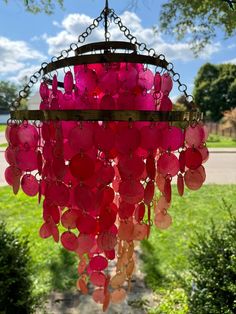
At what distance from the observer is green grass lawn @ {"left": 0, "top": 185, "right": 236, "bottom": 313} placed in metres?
4.09

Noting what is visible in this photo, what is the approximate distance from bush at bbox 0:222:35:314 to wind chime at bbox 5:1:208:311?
1.86 meters

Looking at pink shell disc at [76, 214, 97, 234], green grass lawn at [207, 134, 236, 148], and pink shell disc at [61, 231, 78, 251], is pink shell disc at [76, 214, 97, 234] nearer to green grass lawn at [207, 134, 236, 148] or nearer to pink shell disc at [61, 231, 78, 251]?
pink shell disc at [61, 231, 78, 251]

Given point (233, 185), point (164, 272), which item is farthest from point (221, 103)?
point (164, 272)

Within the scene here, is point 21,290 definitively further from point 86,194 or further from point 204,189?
point 204,189

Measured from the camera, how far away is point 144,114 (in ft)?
2.91

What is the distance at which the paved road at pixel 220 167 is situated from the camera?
9.17 m

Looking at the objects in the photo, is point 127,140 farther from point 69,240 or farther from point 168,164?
point 69,240

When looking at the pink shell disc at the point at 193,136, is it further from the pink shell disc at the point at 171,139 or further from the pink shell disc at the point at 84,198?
the pink shell disc at the point at 84,198

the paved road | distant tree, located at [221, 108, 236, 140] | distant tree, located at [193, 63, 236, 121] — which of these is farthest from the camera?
distant tree, located at [193, 63, 236, 121]

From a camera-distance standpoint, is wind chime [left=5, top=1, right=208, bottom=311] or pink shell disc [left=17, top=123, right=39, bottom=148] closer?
wind chime [left=5, top=1, right=208, bottom=311]

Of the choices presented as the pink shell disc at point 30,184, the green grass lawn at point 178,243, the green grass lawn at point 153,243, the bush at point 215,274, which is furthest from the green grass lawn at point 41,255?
the pink shell disc at point 30,184

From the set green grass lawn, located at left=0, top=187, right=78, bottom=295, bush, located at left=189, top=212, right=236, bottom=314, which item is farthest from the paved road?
bush, located at left=189, top=212, right=236, bottom=314

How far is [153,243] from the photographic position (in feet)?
16.9

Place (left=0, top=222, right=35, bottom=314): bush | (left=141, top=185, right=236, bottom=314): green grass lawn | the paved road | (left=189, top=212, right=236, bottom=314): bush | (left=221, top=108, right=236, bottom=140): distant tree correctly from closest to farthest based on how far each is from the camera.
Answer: (left=189, top=212, right=236, bottom=314): bush
(left=0, top=222, right=35, bottom=314): bush
(left=141, top=185, right=236, bottom=314): green grass lawn
the paved road
(left=221, top=108, right=236, bottom=140): distant tree
